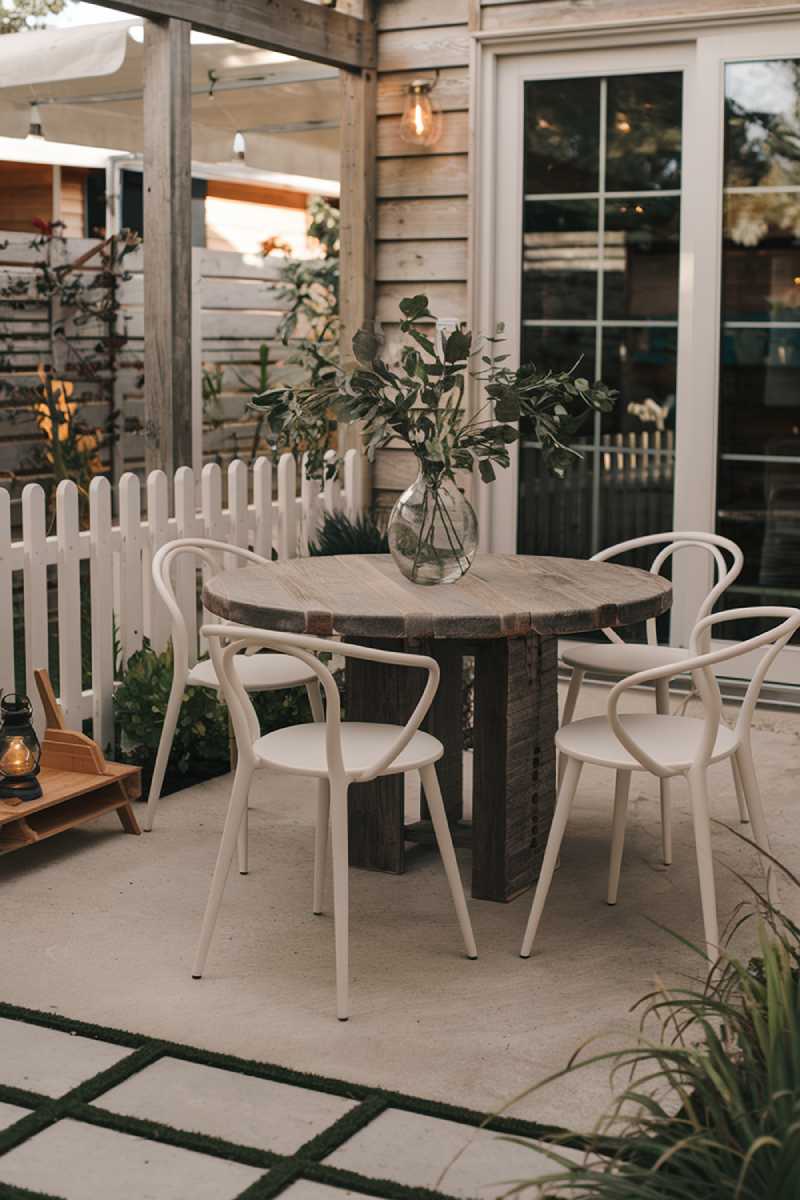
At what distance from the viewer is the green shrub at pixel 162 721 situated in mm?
4516

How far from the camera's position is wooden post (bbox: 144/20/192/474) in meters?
5.07

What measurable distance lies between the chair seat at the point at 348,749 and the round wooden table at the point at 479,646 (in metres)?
0.22

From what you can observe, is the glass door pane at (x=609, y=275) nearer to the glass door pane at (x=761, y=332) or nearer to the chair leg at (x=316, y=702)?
the glass door pane at (x=761, y=332)

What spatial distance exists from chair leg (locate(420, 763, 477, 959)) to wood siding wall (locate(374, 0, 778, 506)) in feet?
10.8

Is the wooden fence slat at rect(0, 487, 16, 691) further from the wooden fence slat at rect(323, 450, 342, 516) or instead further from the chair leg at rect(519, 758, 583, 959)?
the chair leg at rect(519, 758, 583, 959)

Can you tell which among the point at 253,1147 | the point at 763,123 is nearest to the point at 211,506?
the point at 763,123

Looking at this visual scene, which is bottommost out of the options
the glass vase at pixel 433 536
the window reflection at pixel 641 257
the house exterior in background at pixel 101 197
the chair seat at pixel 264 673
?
the chair seat at pixel 264 673

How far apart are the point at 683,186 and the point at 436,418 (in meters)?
2.70

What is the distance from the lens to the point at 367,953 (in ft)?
10.9

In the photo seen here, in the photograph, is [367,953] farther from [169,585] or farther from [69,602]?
[69,602]

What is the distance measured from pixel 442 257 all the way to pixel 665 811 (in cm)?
309

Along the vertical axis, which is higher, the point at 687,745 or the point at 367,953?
the point at 687,745

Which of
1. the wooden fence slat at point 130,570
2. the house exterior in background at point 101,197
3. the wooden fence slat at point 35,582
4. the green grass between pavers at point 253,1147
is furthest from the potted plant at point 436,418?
the house exterior in background at point 101,197

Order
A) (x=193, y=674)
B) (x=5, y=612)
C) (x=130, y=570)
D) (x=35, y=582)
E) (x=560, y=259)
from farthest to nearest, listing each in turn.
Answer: (x=560, y=259)
(x=130, y=570)
(x=35, y=582)
(x=5, y=612)
(x=193, y=674)
